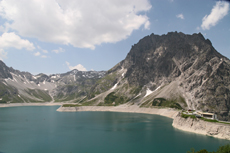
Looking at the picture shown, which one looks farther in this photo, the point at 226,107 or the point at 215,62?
the point at 215,62

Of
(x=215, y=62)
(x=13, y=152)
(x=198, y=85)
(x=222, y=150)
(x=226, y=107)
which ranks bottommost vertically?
(x=13, y=152)

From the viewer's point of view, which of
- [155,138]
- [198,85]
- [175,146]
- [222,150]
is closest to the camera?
[222,150]

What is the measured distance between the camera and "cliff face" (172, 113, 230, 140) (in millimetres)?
84938

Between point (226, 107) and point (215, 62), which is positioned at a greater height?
point (215, 62)

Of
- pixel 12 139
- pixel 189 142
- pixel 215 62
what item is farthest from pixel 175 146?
pixel 215 62

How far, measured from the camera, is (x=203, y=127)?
9444cm

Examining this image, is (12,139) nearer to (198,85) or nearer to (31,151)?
(31,151)

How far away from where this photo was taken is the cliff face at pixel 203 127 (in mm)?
84938

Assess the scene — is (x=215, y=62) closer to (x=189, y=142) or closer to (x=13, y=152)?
(x=189, y=142)

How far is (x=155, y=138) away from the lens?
3383 inches

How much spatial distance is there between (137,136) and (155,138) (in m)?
9.81

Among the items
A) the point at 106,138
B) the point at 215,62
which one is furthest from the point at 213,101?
the point at 106,138

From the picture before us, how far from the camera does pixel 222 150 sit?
45.7 metres

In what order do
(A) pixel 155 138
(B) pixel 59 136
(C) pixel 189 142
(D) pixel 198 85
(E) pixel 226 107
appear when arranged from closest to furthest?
(C) pixel 189 142
(A) pixel 155 138
(B) pixel 59 136
(E) pixel 226 107
(D) pixel 198 85
